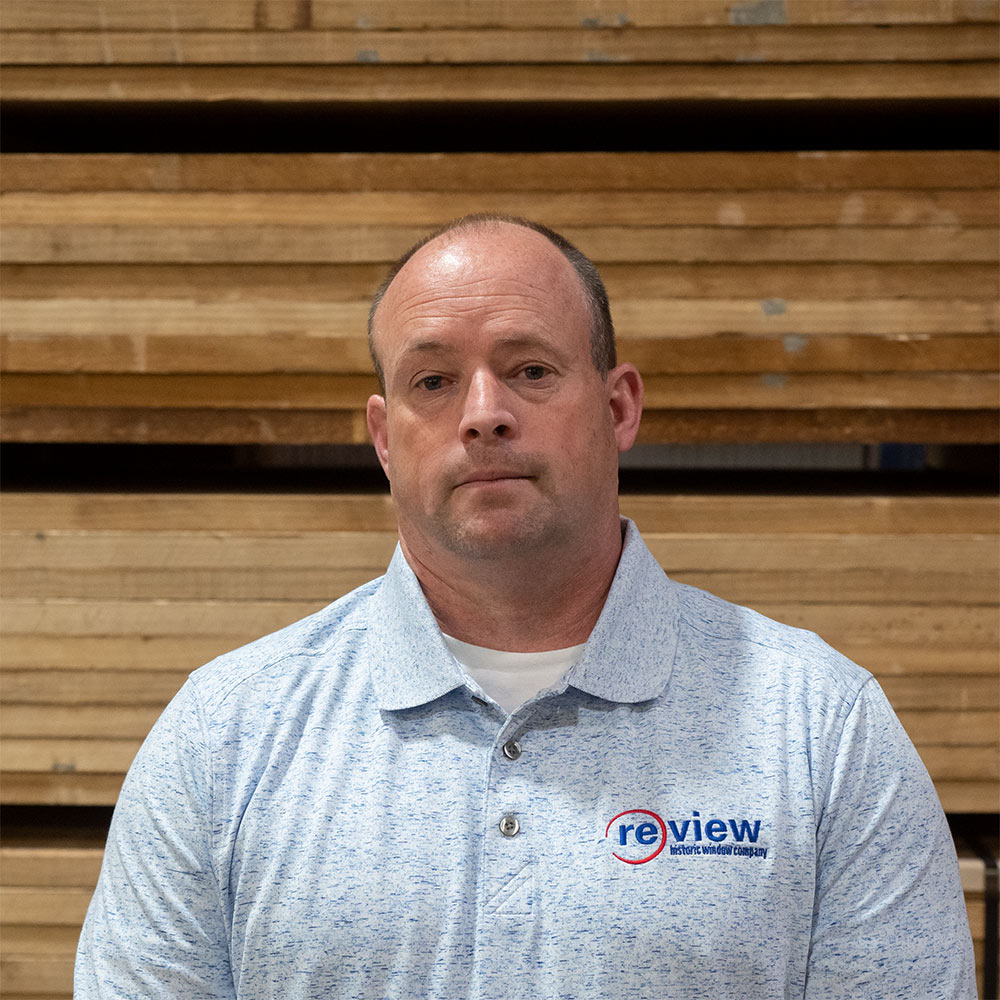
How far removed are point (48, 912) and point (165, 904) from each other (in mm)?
413

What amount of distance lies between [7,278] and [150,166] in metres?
0.20

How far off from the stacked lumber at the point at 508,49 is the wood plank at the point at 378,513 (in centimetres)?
44

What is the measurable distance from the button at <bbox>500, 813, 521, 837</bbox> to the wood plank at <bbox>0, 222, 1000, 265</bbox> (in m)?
0.60

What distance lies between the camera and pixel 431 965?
79 cm

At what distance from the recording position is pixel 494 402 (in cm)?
85

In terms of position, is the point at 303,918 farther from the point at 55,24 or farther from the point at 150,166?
the point at 55,24

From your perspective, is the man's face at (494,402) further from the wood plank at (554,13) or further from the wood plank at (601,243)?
the wood plank at (554,13)

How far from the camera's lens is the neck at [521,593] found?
2.92 ft

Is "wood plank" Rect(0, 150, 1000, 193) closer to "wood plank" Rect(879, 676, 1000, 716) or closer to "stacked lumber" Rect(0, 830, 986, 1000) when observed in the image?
"wood plank" Rect(879, 676, 1000, 716)

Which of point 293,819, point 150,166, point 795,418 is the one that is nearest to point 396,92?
point 150,166

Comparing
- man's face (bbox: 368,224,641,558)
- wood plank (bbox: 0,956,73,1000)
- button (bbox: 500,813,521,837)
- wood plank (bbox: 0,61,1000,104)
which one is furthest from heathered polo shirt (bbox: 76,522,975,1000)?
wood plank (bbox: 0,61,1000,104)

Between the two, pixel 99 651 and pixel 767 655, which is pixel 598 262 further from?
pixel 99 651

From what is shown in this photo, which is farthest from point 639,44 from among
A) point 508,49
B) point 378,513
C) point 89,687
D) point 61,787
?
point 61,787

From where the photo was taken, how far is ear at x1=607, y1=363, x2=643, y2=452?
0.98 metres
